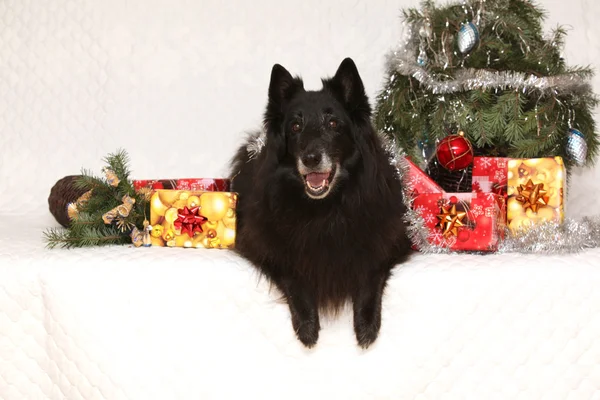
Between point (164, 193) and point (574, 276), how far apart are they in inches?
54.3

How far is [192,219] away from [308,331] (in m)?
0.65

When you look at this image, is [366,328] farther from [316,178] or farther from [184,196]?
[184,196]

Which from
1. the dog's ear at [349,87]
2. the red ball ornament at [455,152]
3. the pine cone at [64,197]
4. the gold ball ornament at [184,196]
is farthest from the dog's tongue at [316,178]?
the pine cone at [64,197]

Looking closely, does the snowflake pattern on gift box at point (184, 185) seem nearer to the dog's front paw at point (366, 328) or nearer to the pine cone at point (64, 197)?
the pine cone at point (64, 197)

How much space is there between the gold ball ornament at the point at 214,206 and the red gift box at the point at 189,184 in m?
0.31

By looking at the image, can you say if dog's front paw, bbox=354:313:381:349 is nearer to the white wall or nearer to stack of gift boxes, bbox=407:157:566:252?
stack of gift boxes, bbox=407:157:566:252

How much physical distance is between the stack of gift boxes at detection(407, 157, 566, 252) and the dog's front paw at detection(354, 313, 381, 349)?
18.2 inches

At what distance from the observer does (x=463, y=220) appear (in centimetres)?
189

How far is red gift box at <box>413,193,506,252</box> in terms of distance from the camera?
188 cm

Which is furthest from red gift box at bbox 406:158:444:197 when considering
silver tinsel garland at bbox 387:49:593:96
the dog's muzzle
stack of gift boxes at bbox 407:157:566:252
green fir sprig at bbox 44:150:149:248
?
green fir sprig at bbox 44:150:149:248

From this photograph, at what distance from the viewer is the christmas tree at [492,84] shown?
2111 millimetres

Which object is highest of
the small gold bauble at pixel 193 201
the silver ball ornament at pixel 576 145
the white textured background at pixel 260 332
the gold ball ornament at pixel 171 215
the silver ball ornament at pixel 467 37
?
the silver ball ornament at pixel 467 37

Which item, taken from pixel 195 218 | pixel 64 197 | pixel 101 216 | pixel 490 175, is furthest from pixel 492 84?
pixel 64 197

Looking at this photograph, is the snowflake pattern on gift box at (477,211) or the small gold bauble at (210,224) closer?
the snowflake pattern on gift box at (477,211)
